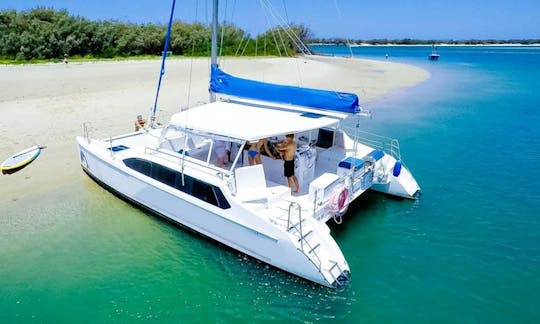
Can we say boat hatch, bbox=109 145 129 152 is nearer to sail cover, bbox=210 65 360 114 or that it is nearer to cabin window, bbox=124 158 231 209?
cabin window, bbox=124 158 231 209

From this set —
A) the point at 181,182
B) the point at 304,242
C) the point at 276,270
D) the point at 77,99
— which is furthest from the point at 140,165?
the point at 77,99

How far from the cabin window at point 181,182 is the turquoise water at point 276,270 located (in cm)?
111

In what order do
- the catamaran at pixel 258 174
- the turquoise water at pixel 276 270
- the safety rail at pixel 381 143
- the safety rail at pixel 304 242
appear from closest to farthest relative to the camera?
the turquoise water at pixel 276 270 → the safety rail at pixel 304 242 → the catamaran at pixel 258 174 → the safety rail at pixel 381 143

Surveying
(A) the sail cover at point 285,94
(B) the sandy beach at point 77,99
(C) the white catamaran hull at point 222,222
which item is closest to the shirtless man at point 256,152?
(A) the sail cover at point 285,94

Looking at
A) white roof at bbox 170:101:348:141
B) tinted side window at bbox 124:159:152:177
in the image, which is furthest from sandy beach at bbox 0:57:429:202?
white roof at bbox 170:101:348:141

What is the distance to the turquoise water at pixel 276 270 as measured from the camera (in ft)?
21.7

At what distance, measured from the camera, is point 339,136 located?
35.3 ft

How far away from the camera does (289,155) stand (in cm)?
871

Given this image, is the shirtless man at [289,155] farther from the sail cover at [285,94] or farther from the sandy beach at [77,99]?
the sandy beach at [77,99]

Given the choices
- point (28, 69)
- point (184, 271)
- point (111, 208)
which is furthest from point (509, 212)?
point (28, 69)

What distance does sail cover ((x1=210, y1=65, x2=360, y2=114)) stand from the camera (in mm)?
9234

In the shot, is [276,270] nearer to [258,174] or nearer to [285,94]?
[258,174]

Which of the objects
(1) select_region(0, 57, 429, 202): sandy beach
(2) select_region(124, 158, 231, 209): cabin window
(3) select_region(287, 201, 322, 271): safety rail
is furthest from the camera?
(1) select_region(0, 57, 429, 202): sandy beach

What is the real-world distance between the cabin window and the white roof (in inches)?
43.4
